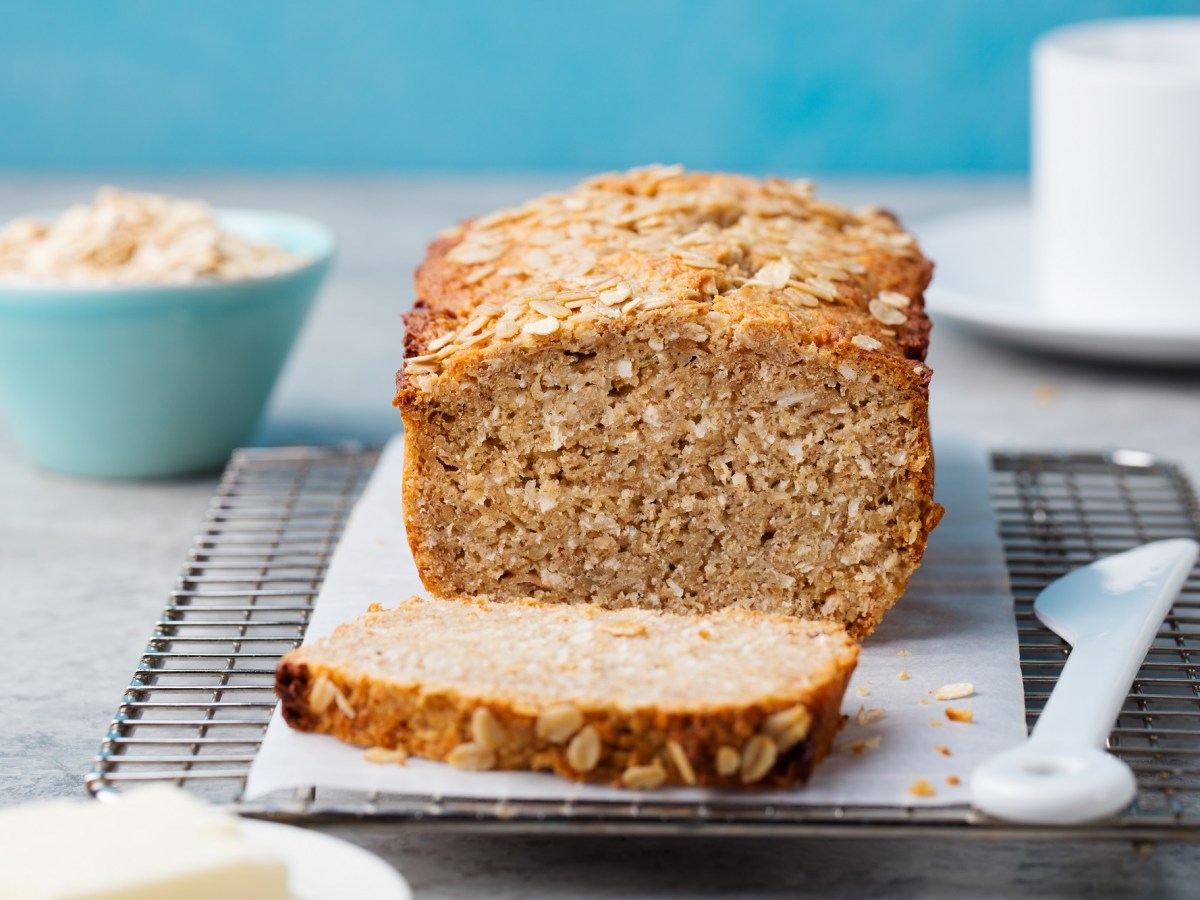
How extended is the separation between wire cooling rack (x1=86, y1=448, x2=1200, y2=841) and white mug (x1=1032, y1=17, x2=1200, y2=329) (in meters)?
0.74

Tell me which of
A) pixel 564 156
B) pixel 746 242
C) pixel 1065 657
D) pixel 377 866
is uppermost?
pixel 746 242

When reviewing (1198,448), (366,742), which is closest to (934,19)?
(1198,448)

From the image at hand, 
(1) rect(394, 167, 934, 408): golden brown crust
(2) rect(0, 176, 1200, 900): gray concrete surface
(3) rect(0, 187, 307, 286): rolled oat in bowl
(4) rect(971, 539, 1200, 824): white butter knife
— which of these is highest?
(1) rect(394, 167, 934, 408): golden brown crust

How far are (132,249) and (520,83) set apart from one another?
133 inches

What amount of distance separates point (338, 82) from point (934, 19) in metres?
2.47

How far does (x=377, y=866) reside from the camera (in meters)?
1.84

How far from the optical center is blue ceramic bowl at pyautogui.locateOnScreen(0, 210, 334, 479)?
3.45 meters

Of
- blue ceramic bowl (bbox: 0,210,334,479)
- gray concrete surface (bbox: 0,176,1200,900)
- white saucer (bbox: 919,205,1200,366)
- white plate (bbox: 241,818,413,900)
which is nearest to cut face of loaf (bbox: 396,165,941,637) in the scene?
gray concrete surface (bbox: 0,176,1200,900)

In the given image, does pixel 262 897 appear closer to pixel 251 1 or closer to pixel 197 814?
pixel 197 814

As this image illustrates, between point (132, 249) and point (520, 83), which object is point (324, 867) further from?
point (520, 83)

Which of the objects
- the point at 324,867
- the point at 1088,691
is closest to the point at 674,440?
the point at 1088,691

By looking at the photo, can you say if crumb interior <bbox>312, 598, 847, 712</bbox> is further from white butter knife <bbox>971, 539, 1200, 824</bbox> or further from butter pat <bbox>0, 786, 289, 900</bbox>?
butter pat <bbox>0, 786, 289, 900</bbox>

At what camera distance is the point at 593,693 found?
6.89 feet

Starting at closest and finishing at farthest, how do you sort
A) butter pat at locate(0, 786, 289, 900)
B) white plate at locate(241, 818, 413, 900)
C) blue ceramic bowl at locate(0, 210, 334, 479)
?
1. butter pat at locate(0, 786, 289, 900)
2. white plate at locate(241, 818, 413, 900)
3. blue ceramic bowl at locate(0, 210, 334, 479)
